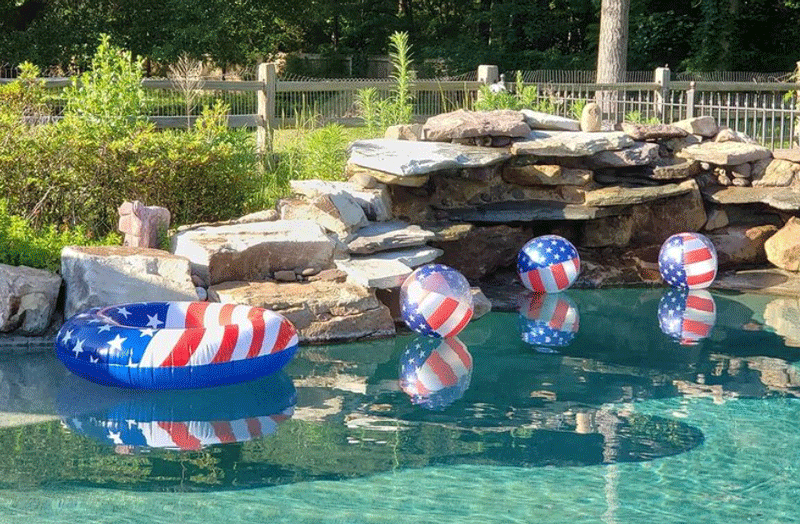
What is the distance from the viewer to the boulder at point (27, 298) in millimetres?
8180

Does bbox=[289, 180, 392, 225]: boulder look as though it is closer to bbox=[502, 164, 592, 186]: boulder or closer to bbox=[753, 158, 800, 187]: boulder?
bbox=[502, 164, 592, 186]: boulder

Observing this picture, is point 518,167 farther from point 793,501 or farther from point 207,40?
point 207,40

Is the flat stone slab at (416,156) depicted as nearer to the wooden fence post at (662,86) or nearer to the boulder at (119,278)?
the boulder at (119,278)

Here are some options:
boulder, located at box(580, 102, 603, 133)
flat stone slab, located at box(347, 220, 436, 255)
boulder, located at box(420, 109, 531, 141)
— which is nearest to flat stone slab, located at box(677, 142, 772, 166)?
boulder, located at box(580, 102, 603, 133)

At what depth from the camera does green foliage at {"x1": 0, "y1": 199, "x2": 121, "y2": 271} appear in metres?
8.67

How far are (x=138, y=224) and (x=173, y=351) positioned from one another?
7.07 ft

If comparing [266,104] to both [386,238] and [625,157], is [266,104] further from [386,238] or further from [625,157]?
[625,157]

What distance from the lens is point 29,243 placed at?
8.80 m

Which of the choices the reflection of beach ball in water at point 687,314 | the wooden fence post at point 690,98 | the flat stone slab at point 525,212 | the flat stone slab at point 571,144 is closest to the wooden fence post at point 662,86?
the wooden fence post at point 690,98

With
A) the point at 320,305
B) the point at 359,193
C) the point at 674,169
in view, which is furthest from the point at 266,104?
the point at 320,305

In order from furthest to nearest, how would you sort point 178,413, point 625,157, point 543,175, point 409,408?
point 625,157
point 543,175
point 409,408
point 178,413

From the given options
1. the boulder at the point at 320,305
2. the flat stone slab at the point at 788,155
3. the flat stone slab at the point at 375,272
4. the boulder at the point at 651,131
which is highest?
the boulder at the point at 651,131

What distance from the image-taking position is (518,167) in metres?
11.2

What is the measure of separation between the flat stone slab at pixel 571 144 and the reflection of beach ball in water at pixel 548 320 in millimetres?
1436
